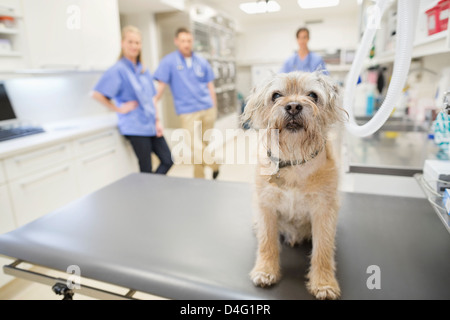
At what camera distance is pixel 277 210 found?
103 centimetres

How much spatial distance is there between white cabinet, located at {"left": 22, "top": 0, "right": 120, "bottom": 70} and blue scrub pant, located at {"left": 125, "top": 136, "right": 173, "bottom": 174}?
92 cm

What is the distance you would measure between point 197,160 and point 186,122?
46 cm

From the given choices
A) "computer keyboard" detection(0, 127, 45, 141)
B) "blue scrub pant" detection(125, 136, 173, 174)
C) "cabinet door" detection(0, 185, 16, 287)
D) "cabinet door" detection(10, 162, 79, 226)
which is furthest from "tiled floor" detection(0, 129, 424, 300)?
"blue scrub pant" detection(125, 136, 173, 174)

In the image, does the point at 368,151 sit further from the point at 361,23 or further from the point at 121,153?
the point at 121,153

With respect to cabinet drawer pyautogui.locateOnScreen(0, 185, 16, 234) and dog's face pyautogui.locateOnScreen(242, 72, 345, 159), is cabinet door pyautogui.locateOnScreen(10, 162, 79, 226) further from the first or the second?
dog's face pyautogui.locateOnScreen(242, 72, 345, 159)

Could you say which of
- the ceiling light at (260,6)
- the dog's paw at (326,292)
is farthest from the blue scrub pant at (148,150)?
the dog's paw at (326,292)

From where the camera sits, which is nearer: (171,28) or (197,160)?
(197,160)

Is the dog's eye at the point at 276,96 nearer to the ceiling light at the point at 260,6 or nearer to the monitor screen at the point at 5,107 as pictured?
the ceiling light at the point at 260,6

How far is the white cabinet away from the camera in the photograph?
95.3 inches

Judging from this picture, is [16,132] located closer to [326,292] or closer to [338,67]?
[326,292]

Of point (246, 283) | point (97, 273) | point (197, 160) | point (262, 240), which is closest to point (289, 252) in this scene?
point (262, 240)

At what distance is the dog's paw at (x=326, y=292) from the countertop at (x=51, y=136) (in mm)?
2135

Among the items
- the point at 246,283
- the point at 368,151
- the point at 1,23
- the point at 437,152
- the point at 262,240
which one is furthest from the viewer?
the point at 1,23

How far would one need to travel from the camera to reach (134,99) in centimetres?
279
